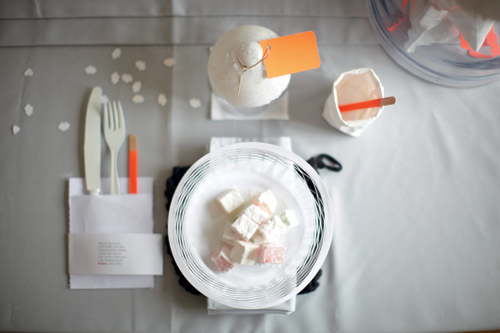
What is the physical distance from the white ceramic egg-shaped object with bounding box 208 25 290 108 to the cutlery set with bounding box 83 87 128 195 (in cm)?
29

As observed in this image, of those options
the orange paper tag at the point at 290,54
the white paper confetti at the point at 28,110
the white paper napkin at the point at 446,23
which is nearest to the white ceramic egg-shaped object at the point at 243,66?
the orange paper tag at the point at 290,54

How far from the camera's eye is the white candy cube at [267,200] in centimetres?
64

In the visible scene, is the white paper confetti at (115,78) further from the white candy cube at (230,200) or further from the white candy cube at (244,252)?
the white candy cube at (244,252)

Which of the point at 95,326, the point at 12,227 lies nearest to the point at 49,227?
the point at 12,227

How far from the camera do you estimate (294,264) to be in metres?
0.67

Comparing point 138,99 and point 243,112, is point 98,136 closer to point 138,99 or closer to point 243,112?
point 138,99

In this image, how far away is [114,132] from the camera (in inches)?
28.3

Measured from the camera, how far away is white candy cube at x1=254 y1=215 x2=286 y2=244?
62 centimetres

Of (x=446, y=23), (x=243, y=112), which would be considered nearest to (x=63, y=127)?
(x=243, y=112)

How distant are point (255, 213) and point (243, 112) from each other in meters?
0.26

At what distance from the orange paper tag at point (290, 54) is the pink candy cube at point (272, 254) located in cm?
34

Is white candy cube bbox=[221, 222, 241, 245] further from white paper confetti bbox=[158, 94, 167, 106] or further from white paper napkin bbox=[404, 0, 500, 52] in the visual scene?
white paper napkin bbox=[404, 0, 500, 52]

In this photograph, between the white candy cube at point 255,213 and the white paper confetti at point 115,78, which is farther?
the white paper confetti at point 115,78

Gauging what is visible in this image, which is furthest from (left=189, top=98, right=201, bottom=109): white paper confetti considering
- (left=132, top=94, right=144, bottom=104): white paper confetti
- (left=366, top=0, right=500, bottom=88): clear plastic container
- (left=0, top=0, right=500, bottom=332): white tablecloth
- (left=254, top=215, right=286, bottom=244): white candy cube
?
(left=366, top=0, right=500, bottom=88): clear plastic container
